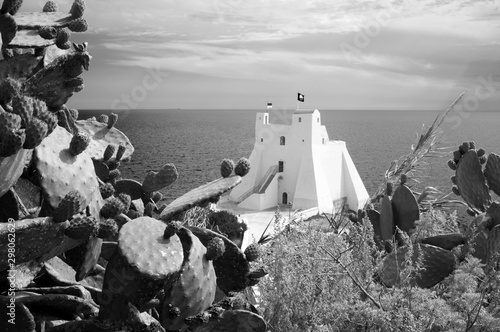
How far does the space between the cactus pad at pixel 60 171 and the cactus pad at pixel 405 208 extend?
264 centimetres

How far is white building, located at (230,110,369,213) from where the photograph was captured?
30.5 meters

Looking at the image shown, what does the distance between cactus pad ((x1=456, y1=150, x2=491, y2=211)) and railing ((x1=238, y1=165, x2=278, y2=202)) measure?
26659 mm

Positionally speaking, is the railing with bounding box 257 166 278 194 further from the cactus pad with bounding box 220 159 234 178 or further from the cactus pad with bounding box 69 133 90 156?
the cactus pad with bounding box 69 133 90 156

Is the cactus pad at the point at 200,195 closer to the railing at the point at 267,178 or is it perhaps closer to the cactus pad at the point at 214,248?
the cactus pad at the point at 214,248

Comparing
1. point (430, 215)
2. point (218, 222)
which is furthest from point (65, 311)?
point (430, 215)

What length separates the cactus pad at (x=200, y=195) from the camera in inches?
96.2

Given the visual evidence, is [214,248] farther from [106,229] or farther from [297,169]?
[297,169]

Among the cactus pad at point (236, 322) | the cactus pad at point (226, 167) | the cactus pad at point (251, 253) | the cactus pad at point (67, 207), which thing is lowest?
the cactus pad at point (236, 322)

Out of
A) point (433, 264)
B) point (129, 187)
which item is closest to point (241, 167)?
point (129, 187)

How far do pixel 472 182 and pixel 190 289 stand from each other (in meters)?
2.92

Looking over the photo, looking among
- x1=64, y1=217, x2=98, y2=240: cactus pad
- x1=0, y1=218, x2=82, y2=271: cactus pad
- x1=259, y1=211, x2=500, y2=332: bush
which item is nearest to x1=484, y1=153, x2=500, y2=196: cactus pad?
x1=259, y1=211, x2=500, y2=332: bush

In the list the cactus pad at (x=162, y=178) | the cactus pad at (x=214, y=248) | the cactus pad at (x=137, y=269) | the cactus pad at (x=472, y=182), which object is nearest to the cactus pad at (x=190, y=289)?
the cactus pad at (x=214, y=248)

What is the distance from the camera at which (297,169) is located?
3155cm

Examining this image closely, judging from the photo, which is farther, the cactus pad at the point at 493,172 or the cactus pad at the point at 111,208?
the cactus pad at the point at 493,172
